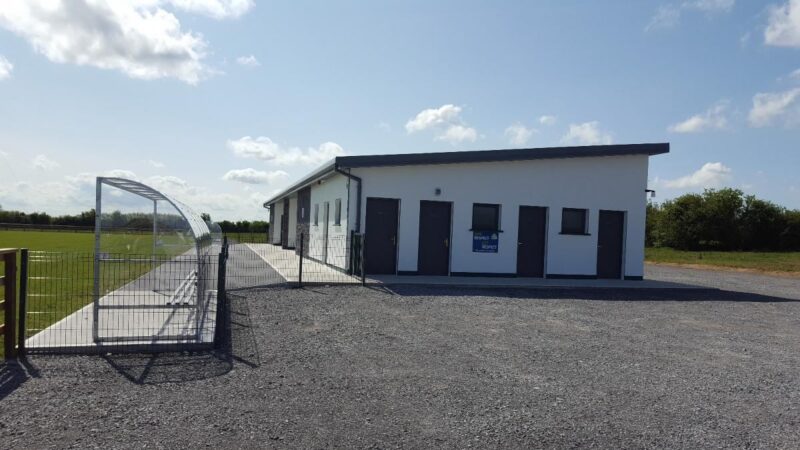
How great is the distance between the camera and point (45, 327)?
796 cm

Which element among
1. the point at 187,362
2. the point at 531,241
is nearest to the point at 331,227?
the point at 531,241

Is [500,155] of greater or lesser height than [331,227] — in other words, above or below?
above

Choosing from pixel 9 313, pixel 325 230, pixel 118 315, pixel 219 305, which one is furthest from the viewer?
pixel 325 230

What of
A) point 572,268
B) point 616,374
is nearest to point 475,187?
point 572,268

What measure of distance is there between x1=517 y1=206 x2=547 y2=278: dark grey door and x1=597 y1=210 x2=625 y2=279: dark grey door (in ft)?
6.23

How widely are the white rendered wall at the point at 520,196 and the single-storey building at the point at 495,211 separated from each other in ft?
0.09

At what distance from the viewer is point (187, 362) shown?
640 cm

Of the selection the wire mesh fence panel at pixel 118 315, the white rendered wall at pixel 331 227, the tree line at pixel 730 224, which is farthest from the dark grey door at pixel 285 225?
the tree line at pixel 730 224

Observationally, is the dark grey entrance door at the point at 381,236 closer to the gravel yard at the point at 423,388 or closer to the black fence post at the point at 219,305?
the gravel yard at the point at 423,388

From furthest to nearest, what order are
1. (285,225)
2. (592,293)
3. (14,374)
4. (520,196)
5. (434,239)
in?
(285,225)
(520,196)
(434,239)
(592,293)
(14,374)

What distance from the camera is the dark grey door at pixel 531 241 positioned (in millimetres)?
17261

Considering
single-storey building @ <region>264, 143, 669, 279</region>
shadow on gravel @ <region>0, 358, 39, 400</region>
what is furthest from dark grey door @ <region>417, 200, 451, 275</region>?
shadow on gravel @ <region>0, 358, 39, 400</region>

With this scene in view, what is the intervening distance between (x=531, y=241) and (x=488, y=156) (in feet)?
9.33

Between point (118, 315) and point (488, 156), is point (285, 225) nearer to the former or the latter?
point (488, 156)
